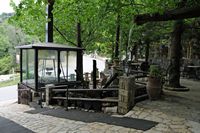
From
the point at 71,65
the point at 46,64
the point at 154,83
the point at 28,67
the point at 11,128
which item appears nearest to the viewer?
the point at 11,128

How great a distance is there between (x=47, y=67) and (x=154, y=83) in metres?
5.44

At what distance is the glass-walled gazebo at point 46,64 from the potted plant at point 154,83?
16.7 ft

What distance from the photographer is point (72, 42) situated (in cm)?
1458

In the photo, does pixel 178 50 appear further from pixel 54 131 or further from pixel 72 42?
pixel 72 42

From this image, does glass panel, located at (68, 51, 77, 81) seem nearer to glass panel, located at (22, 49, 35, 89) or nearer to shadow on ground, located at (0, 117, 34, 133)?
glass panel, located at (22, 49, 35, 89)

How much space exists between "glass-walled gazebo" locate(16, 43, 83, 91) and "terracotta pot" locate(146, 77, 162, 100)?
5.08 m

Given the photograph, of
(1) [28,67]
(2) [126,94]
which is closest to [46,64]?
(1) [28,67]

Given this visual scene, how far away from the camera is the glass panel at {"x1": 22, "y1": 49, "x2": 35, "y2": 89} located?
10.2 metres

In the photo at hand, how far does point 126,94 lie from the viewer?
5.81 metres

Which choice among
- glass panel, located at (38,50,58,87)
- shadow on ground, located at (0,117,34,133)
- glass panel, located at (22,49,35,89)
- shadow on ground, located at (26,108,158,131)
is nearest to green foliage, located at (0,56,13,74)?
glass panel, located at (22,49,35,89)

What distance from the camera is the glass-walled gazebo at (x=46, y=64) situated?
998cm

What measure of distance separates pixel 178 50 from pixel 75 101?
4.10 meters

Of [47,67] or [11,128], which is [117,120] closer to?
[11,128]

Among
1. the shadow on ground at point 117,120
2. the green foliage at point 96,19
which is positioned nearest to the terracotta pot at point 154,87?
the shadow on ground at point 117,120
